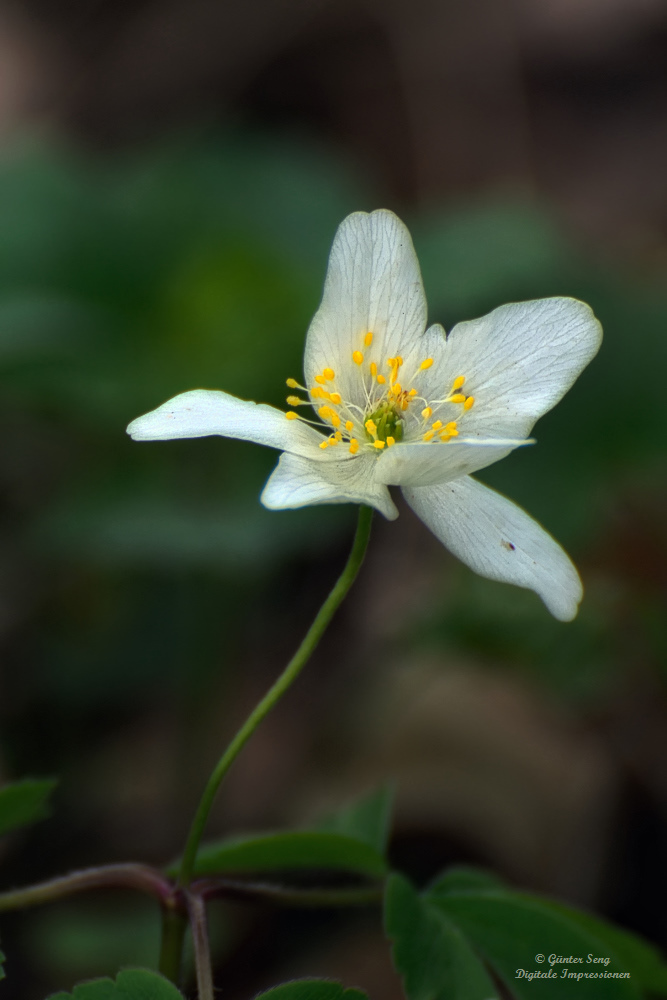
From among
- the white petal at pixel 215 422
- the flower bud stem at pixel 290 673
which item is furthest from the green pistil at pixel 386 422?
the flower bud stem at pixel 290 673

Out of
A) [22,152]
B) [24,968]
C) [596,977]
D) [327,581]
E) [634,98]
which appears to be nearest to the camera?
[596,977]

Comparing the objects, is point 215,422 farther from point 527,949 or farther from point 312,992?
point 527,949

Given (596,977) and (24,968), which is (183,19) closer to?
(24,968)

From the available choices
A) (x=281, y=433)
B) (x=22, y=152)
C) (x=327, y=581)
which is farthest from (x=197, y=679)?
(x=22, y=152)

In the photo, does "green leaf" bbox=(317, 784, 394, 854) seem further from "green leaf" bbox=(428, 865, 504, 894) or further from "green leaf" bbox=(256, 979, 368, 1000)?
"green leaf" bbox=(256, 979, 368, 1000)

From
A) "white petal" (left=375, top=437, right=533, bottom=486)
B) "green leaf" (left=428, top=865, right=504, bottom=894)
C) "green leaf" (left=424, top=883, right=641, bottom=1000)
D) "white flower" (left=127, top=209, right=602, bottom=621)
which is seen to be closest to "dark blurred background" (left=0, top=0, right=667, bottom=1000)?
"green leaf" (left=428, top=865, right=504, bottom=894)

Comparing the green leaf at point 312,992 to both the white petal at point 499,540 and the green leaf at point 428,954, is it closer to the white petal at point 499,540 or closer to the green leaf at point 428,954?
the green leaf at point 428,954
